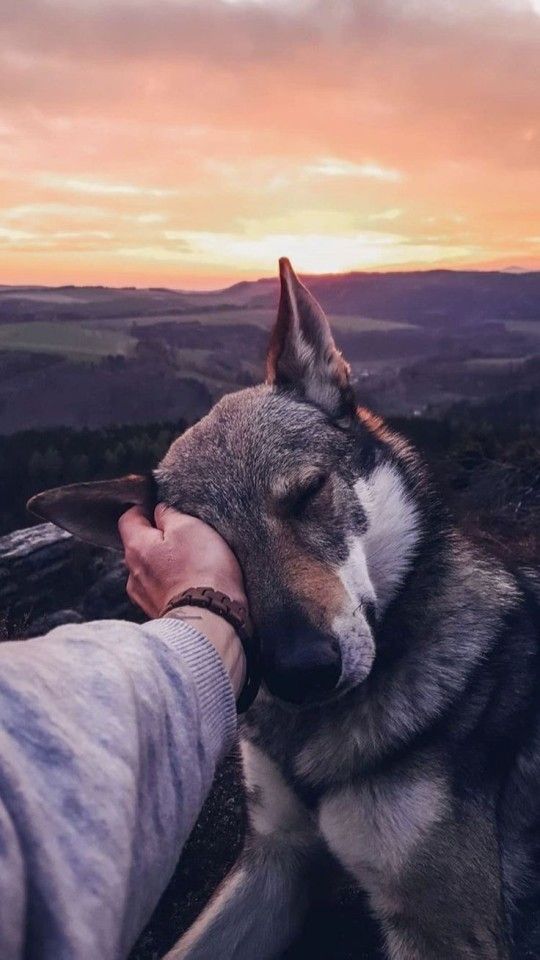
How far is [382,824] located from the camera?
2.89m

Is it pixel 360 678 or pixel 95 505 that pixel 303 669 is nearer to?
pixel 360 678

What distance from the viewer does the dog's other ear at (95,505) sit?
10.3ft

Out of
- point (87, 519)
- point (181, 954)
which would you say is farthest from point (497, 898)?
point (87, 519)

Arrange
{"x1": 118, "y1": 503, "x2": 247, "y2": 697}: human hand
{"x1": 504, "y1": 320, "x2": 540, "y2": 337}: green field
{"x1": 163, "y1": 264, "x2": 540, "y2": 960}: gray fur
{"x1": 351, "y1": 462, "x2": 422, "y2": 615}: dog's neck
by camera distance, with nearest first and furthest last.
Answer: {"x1": 118, "y1": 503, "x2": 247, "y2": 697}: human hand, {"x1": 163, "y1": 264, "x2": 540, "y2": 960}: gray fur, {"x1": 351, "y1": 462, "x2": 422, "y2": 615}: dog's neck, {"x1": 504, "y1": 320, "x2": 540, "y2": 337}: green field

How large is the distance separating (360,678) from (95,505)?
133 centimetres

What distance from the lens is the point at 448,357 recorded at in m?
59.7

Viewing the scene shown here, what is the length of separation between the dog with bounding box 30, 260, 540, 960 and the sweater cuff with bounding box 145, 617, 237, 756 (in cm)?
81

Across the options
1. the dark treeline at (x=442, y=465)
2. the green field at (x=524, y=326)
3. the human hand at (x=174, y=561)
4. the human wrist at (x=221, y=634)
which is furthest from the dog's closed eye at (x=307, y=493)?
the green field at (x=524, y=326)

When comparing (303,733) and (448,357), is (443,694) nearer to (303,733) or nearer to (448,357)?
(303,733)

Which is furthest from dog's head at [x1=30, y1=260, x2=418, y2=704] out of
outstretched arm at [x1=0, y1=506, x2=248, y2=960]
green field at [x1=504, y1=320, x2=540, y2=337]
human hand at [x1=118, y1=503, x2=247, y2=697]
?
green field at [x1=504, y1=320, x2=540, y2=337]

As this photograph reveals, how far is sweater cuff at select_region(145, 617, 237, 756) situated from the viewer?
5.44ft

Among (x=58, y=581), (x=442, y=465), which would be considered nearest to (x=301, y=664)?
(x=58, y=581)

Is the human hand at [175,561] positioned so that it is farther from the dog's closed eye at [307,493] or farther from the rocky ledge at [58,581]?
the rocky ledge at [58,581]

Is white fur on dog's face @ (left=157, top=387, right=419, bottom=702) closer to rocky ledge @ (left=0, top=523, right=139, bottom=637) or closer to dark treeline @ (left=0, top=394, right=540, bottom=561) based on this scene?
dark treeline @ (left=0, top=394, right=540, bottom=561)
